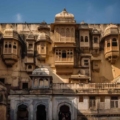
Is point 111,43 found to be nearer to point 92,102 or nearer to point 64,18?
point 64,18

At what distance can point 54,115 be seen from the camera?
33.2m

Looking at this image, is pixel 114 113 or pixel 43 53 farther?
pixel 43 53

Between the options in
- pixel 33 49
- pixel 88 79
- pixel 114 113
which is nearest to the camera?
pixel 114 113

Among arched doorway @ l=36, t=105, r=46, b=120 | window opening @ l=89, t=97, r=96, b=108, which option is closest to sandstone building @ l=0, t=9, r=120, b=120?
arched doorway @ l=36, t=105, r=46, b=120

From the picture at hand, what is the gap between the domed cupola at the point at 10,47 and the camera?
4044 centimetres

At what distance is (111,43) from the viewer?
135 ft

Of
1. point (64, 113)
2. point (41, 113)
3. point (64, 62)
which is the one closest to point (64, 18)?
point (64, 62)

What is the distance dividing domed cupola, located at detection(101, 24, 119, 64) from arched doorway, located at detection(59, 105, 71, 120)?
388 inches

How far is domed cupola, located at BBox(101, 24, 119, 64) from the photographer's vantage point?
40812 millimetres

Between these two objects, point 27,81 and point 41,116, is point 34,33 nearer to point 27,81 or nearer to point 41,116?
point 27,81

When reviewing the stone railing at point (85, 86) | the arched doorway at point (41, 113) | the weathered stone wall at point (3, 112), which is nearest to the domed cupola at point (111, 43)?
the stone railing at point (85, 86)

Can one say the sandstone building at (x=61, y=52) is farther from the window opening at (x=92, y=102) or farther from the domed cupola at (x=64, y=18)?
the window opening at (x=92, y=102)

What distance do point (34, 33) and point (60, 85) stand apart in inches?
444

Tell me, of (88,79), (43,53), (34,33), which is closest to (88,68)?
(88,79)
